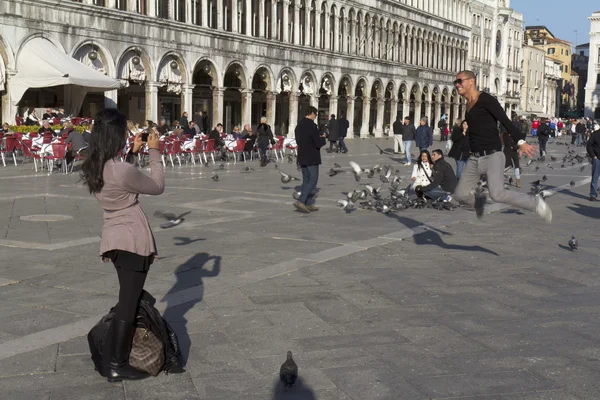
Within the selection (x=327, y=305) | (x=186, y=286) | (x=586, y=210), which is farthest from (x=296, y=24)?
(x=327, y=305)

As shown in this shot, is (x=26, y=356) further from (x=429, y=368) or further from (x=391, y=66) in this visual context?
(x=391, y=66)

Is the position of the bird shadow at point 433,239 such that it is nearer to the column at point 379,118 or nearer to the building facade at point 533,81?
the column at point 379,118

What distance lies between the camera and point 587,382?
4.57 m

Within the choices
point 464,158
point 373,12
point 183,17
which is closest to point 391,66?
point 373,12

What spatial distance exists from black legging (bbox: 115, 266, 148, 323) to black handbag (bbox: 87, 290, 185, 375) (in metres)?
0.12

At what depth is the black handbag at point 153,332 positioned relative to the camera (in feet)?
14.7

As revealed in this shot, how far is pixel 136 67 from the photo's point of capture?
104 ft

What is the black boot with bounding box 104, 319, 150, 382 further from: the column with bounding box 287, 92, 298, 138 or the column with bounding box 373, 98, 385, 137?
the column with bounding box 373, 98, 385, 137

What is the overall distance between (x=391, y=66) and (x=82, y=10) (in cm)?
3126

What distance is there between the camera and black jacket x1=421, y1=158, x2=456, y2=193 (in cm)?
1302

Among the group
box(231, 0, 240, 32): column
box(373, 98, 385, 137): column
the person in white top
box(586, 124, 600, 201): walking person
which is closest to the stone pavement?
the person in white top

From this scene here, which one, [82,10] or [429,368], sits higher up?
[82,10]

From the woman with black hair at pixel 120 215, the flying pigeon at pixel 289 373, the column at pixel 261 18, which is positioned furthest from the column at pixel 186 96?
the flying pigeon at pixel 289 373

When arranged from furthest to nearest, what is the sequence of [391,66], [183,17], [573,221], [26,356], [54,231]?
[391,66], [183,17], [573,221], [54,231], [26,356]
